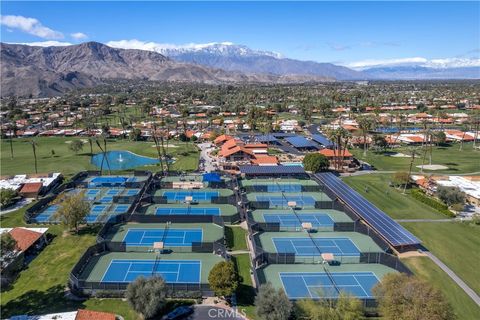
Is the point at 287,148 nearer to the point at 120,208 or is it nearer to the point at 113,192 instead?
the point at 113,192

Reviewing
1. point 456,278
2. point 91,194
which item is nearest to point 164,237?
point 91,194

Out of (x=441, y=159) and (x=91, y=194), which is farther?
(x=441, y=159)

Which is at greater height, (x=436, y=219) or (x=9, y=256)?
(x=9, y=256)

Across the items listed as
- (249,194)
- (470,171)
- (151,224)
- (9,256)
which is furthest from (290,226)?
(470,171)

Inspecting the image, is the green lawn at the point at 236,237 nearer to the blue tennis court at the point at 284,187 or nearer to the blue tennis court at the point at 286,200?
the blue tennis court at the point at 286,200

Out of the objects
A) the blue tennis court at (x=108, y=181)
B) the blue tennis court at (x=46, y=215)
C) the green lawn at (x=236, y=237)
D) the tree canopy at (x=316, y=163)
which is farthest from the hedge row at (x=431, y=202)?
the blue tennis court at (x=46, y=215)

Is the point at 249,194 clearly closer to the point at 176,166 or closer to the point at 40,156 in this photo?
the point at 176,166

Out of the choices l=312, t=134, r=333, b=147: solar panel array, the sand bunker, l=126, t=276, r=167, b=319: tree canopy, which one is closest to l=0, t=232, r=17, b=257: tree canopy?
l=126, t=276, r=167, b=319: tree canopy
